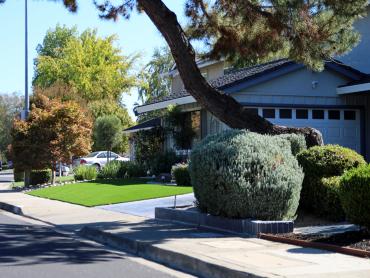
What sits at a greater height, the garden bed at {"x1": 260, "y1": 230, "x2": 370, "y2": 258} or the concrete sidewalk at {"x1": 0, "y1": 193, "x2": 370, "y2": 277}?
the garden bed at {"x1": 260, "y1": 230, "x2": 370, "y2": 258}

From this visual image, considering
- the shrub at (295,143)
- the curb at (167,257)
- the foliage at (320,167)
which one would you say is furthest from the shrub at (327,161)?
the curb at (167,257)

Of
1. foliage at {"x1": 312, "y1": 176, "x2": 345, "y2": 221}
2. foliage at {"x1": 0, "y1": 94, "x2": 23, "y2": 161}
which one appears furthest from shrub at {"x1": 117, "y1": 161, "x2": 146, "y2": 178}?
foliage at {"x1": 0, "y1": 94, "x2": 23, "y2": 161}

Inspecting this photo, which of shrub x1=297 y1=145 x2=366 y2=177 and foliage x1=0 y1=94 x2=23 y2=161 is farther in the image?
foliage x1=0 y1=94 x2=23 y2=161

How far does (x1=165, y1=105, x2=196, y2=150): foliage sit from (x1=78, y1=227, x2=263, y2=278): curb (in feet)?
42.1

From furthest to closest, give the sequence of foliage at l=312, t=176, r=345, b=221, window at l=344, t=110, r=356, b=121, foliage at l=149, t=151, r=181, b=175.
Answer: foliage at l=149, t=151, r=181, b=175 → window at l=344, t=110, r=356, b=121 → foliage at l=312, t=176, r=345, b=221

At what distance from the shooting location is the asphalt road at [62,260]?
870 centimetres

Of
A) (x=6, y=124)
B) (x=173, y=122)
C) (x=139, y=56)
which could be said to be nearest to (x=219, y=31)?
(x=173, y=122)

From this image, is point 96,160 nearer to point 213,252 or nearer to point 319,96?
point 319,96

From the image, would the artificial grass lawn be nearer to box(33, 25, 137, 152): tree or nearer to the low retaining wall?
the low retaining wall

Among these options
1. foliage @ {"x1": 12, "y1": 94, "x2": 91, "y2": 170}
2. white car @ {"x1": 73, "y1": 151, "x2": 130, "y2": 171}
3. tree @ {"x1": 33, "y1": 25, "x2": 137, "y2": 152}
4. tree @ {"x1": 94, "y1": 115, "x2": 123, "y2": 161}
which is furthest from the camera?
tree @ {"x1": 33, "y1": 25, "x2": 137, "y2": 152}

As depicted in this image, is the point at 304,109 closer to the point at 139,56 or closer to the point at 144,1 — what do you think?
the point at 144,1

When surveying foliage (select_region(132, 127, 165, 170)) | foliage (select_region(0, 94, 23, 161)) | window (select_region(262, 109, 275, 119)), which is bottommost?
foliage (select_region(132, 127, 165, 170))

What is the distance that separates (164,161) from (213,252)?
1672cm

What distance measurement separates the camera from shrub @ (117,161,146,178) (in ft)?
91.6
